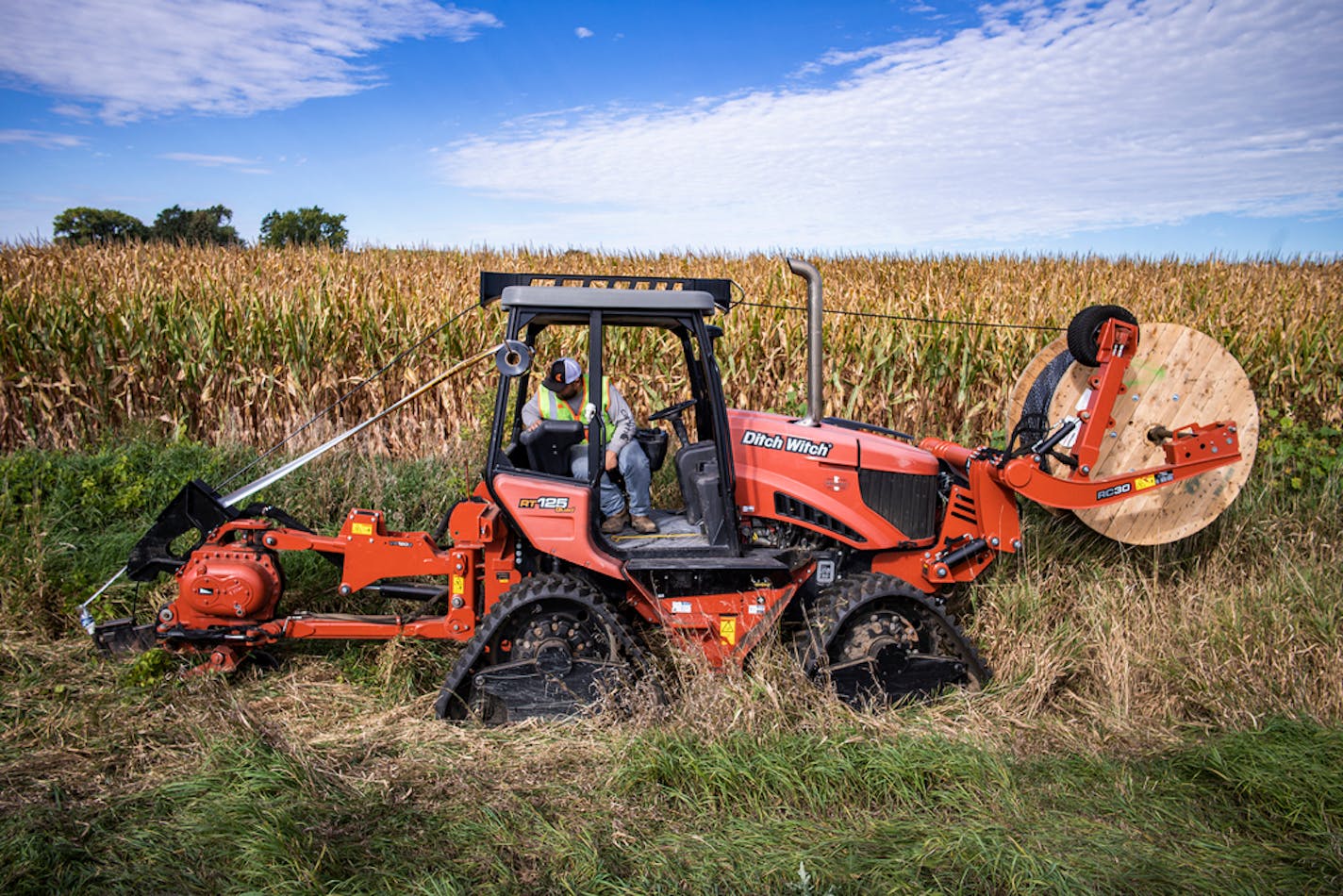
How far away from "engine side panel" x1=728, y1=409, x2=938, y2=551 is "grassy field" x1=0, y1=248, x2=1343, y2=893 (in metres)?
0.86

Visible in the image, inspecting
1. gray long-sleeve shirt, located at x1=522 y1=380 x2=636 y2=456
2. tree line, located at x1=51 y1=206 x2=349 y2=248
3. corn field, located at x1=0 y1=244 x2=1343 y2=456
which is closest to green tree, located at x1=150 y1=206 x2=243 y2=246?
tree line, located at x1=51 y1=206 x2=349 y2=248

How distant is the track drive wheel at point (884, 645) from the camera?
186 inches

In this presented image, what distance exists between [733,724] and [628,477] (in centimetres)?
172

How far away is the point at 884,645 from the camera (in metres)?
4.72

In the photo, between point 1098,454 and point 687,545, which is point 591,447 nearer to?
point 687,545

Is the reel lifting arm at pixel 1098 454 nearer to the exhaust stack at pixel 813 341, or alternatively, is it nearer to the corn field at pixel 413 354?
the exhaust stack at pixel 813 341

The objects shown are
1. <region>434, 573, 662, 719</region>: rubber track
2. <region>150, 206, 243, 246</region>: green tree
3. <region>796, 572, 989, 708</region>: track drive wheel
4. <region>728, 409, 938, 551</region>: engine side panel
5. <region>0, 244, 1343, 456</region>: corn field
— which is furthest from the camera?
<region>150, 206, 243, 246</region>: green tree

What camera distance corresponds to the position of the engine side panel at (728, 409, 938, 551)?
5070 millimetres

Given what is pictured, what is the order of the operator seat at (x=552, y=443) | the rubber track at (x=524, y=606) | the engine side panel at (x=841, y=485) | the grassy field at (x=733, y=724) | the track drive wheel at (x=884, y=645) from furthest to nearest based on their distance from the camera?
the engine side panel at (x=841, y=485) → the operator seat at (x=552, y=443) → the track drive wheel at (x=884, y=645) → the rubber track at (x=524, y=606) → the grassy field at (x=733, y=724)

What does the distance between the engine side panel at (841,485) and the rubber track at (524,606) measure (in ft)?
3.37

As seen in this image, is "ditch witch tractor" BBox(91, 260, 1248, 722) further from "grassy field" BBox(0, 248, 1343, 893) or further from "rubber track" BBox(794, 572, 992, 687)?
"grassy field" BBox(0, 248, 1343, 893)

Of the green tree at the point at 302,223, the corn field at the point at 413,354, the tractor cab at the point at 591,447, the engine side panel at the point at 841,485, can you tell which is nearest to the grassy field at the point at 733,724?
the corn field at the point at 413,354

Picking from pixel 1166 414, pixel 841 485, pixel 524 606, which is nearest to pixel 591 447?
pixel 524 606

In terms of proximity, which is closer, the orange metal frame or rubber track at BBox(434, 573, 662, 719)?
rubber track at BBox(434, 573, 662, 719)
